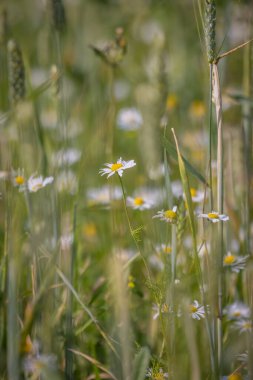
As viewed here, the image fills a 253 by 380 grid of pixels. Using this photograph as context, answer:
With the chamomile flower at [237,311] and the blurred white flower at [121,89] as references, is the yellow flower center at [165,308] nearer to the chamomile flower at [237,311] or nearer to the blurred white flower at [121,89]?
the chamomile flower at [237,311]

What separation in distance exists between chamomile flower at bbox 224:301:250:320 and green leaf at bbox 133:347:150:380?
0.29m

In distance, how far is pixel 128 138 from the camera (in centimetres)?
240

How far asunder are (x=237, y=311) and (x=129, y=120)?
1162 mm

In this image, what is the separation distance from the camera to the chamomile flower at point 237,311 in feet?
3.49

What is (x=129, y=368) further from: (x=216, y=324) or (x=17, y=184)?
(x=17, y=184)

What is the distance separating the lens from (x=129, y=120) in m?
2.12

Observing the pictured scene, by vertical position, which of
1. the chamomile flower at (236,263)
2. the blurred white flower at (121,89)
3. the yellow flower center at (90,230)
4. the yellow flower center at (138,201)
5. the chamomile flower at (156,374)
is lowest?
the chamomile flower at (156,374)

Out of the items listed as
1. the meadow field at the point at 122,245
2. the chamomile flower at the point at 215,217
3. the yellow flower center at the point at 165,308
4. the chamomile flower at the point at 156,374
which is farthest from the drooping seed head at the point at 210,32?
the chamomile flower at the point at 156,374

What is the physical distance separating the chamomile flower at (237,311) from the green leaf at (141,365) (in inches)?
11.2

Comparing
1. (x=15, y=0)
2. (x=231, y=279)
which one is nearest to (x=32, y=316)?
(x=231, y=279)

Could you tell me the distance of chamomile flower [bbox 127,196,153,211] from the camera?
48.1 inches

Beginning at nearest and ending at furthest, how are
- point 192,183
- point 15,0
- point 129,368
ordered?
point 129,368 < point 192,183 < point 15,0

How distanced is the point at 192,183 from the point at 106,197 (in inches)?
11.8

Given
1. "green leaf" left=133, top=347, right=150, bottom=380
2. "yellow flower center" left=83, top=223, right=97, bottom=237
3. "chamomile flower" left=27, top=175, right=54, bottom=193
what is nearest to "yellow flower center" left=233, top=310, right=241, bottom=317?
"green leaf" left=133, top=347, right=150, bottom=380
